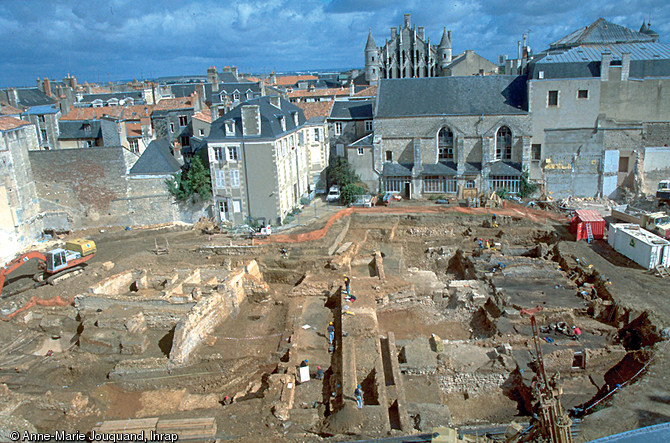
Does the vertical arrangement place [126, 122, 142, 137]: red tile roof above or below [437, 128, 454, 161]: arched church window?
above

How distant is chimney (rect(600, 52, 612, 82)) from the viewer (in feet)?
122

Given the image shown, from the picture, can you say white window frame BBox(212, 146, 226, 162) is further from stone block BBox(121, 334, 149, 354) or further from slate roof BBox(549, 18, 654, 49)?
slate roof BBox(549, 18, 654, 49)

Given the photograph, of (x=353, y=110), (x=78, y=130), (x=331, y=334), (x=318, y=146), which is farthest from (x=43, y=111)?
(x=331, y=334)

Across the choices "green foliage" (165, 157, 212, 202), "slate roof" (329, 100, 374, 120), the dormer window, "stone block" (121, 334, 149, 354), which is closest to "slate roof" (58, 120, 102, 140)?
"green foliage" (165, 157, 212, 202)

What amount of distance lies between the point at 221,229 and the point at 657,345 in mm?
25886

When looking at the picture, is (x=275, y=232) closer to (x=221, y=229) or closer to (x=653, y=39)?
(x=221, y=229)

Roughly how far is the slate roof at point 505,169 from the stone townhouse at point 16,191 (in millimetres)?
33987

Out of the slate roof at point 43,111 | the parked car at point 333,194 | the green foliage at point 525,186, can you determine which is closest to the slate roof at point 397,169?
the parked car at point 333,194

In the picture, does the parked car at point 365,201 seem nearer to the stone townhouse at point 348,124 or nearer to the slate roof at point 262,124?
the stone townhouse at point 348,124

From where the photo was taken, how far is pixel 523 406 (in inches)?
727

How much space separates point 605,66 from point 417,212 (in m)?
17.8

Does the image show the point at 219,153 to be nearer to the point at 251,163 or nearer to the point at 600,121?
the point at 251,163

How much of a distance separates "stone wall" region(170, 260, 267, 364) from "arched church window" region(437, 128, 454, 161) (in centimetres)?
1948

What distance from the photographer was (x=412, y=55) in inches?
2653
